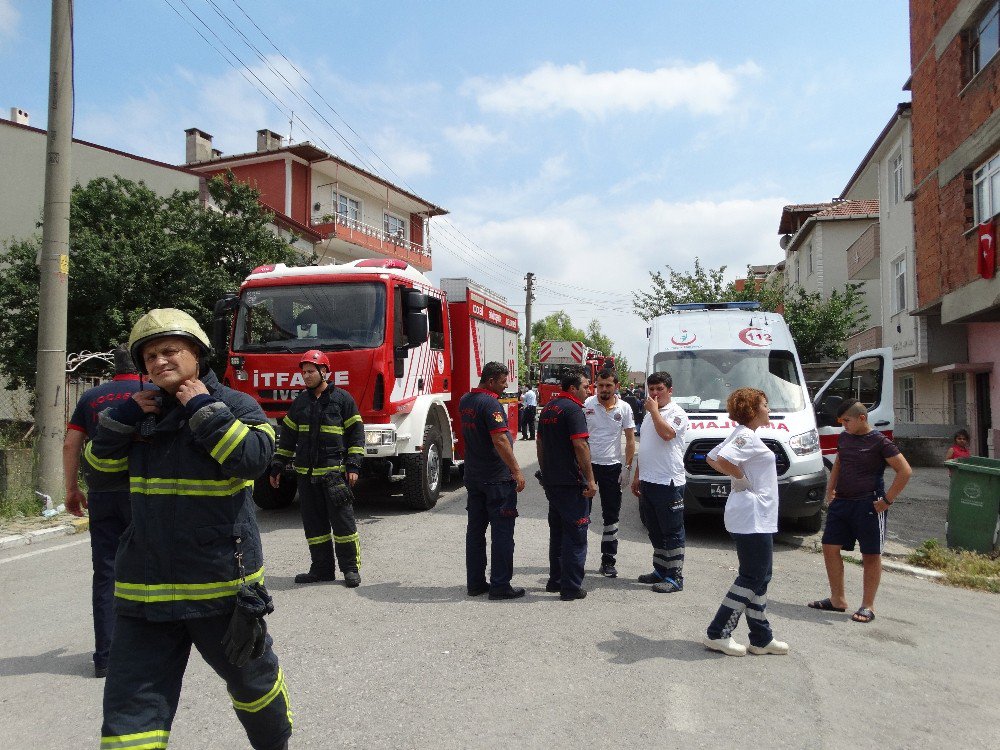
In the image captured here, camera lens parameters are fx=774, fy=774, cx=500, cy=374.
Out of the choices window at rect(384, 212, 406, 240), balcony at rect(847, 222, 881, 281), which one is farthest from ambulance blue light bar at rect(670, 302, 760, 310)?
window at rect(384, 212, 406, 240)

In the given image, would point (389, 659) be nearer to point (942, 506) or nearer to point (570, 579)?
point (570, 579)

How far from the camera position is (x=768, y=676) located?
438 centimetres

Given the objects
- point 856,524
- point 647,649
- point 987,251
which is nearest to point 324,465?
point 647,649

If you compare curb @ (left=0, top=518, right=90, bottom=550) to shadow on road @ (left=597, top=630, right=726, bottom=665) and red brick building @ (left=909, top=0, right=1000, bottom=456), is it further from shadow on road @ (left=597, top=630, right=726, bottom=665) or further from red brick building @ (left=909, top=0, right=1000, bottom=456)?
red brick building @ (left=909, top=0, right=1000, bottom=456)

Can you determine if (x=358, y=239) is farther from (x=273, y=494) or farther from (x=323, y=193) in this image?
(x=273, y=494)

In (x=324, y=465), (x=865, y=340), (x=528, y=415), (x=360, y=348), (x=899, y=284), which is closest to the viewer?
(x=324, y=465)

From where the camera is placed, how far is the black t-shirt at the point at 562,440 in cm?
598

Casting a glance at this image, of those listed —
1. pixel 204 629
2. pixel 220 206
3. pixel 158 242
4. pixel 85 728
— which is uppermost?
pixel 220 206

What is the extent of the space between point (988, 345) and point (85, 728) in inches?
707

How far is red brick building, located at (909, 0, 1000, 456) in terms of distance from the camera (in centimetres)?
1430

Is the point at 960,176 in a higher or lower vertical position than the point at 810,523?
higher

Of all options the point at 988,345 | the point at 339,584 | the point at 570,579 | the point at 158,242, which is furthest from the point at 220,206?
the point at 988,345

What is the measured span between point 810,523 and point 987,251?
27.6 feet

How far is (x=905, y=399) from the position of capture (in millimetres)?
23203
